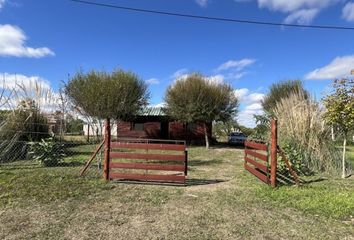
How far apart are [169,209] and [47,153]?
6.72 meters

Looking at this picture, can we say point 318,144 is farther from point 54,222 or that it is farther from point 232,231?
point 54,222

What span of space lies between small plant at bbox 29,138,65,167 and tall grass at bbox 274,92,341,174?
304 inches

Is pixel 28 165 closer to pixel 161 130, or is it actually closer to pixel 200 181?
pixel 200 181

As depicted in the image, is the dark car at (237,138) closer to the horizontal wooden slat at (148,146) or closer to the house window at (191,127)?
the house window at (191,127)

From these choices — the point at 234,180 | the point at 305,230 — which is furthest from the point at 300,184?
the point at 305,230

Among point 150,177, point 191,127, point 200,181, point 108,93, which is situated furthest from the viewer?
point 191,127

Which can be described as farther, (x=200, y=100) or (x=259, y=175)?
(x=200, y=100)

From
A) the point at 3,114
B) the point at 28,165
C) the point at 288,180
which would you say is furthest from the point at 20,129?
the point at 288,180

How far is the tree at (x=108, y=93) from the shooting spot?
22672mm

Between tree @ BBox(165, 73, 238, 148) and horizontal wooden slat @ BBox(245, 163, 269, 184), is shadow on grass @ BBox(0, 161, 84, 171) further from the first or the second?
tree @ BBox(165, 73, 238, 148)

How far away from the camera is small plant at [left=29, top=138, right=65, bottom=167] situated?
38.5 ft

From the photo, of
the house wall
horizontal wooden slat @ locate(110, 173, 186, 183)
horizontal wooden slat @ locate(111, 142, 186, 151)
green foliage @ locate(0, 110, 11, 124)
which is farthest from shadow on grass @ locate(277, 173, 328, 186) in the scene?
the house wall

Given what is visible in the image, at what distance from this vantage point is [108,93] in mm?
23406

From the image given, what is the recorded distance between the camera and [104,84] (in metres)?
23.5
